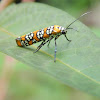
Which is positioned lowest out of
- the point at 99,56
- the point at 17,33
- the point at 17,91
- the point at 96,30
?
the point at 17,91

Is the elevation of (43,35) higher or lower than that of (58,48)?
higher

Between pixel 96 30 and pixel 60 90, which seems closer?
pixel 96 30

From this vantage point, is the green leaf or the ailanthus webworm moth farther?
the ailanthus webworm moth

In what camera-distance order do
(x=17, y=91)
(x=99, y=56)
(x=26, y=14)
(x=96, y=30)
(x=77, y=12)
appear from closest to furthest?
(x=99, y=56) < (x=26, y=14) < (x=96, y=30) < (x=17, y=91) < (x=77, y=12)

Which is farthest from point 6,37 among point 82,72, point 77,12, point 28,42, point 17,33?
point 77,12

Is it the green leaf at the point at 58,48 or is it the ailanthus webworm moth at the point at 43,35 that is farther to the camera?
the ailanthus webworm moth at the point at 43,35

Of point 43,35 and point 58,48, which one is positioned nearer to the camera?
point 58,48

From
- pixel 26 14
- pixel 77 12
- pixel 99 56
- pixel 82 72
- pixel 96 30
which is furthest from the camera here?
pixel 77 12

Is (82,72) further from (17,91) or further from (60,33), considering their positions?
(17,91)
